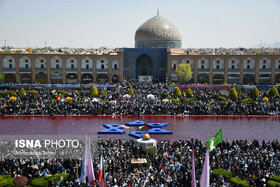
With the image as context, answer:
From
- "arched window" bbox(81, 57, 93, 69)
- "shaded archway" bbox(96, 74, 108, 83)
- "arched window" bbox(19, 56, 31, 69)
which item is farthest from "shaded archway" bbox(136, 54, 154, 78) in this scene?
"arched window" bbox(19, 56, 31, 69)

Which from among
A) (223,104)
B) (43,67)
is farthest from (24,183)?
(43,67)

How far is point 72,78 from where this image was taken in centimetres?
5747

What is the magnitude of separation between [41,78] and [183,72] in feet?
65.5

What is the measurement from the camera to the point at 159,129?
2925 centimetres

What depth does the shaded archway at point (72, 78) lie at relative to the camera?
2251 inches

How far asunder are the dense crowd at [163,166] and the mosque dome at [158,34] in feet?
133

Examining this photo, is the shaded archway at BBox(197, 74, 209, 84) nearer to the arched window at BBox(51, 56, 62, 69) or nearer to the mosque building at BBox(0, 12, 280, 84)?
the mosque building at BBox(0, 12, 280, 84)

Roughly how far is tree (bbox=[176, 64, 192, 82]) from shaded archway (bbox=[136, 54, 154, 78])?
19.7 ft

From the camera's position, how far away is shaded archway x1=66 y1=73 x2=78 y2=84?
Answer: 188 feet

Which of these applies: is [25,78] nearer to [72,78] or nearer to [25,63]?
[25,63]

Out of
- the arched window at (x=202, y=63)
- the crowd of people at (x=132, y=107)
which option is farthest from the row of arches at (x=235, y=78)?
the crowd of people at (x=132, y=107)

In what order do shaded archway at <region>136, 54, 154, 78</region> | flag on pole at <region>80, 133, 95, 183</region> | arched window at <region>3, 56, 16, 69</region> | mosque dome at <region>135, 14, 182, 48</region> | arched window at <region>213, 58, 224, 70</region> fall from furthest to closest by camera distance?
mosque dome at <region>135, 14, 182, 48</region>, shaded archway at <region>136, 54, 154, 78</region>, arched window at <region>213, 58, 224, 70</region>, arched window at <region>3, 56, 16, 69</region>, flag on pole at <region>80, 133, 95, 183</region>

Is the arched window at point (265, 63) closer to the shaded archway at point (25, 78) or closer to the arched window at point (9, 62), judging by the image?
the shaded archway at point (25, 78)

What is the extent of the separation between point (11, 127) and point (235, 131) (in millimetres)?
16643
